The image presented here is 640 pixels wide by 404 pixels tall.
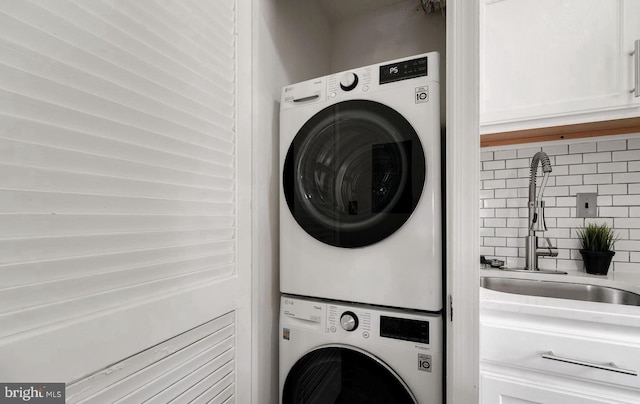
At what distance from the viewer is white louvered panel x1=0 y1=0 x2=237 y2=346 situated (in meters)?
0.51

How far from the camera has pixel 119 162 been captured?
0.67 metres

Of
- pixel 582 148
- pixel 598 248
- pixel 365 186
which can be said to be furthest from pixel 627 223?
pixel 365 186

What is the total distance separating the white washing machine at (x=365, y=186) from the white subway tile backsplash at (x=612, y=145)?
109cm

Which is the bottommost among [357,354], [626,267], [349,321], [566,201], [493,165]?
[357,354]

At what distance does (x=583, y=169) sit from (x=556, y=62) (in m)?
0.55

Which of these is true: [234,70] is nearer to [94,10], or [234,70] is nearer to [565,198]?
[94,10]

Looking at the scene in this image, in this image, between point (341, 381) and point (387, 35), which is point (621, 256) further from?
point (387, 35)

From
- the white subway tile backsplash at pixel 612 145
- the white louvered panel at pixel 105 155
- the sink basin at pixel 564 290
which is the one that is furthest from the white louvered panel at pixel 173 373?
the white subway tile backsplash at pixel 612 145

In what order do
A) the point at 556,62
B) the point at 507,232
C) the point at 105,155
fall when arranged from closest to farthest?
the point at 105,155
the point at 556,62
the point at 507,232

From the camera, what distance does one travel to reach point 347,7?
1667 mm

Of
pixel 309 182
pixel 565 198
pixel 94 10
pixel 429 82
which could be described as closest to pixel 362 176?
pixel 309 182

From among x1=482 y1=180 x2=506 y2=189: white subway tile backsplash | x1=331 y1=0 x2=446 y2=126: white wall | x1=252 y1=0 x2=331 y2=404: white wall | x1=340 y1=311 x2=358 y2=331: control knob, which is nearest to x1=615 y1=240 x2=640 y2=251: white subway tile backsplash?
x1=482 y1=180 x2=506 y2=189: white subway tile backsplash

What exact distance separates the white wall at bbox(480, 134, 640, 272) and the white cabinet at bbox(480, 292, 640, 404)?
0.63m

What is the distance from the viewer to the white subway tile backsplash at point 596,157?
1.43m
